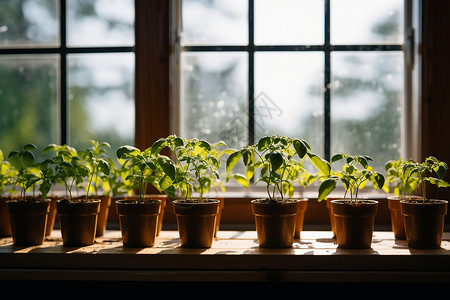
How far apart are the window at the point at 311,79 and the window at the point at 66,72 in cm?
31

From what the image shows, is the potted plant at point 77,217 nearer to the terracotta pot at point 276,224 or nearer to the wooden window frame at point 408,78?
the wooden window frame at point 408,78

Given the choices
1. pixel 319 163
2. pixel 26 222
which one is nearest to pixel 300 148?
pixel 319 163

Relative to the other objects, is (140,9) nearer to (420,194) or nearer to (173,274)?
(173,274)

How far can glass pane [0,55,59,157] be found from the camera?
1.89 m

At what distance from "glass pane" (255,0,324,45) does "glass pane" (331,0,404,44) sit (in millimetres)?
72

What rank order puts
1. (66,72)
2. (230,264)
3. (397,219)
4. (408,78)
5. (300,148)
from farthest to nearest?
(66,72) → (408,78) → (397,219) → (300,148) → (230,264)

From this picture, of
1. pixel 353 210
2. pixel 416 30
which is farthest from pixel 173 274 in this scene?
pixel 416 30

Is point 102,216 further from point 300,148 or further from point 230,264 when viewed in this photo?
point 300,148

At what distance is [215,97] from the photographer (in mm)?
1819

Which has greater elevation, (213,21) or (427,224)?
(213,21)

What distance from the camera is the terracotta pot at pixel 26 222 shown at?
139 cm

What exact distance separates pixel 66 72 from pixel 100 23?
28cm

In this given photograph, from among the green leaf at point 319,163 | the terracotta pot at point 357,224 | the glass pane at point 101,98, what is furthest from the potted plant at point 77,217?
the terracotta pot at point 357,224

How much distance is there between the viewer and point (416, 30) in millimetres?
1724
